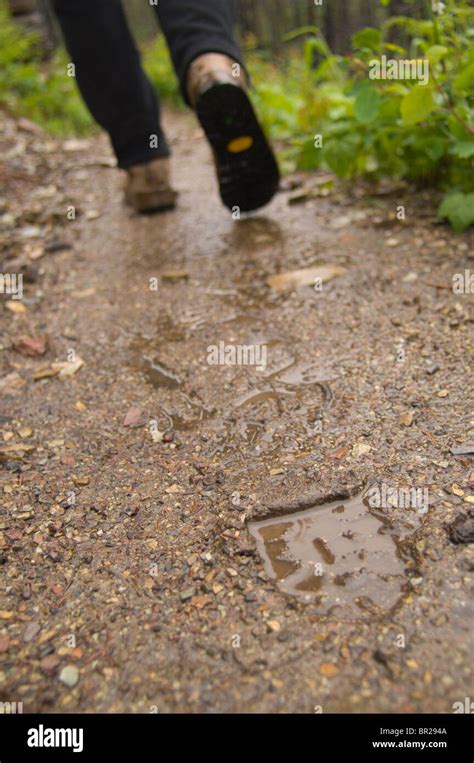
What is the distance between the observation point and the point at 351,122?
261 centimetres

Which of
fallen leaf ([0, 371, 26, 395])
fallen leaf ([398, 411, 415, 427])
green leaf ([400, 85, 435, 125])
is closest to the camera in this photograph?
fallen leaf ([398, 411, 415, 427])

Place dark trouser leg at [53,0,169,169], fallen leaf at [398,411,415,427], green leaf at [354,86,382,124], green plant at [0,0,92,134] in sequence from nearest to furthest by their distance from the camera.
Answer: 1. fallen leaf at [398,411,415,427]
2. green leaf at [354,86,382,124]
3. dark trouser leg at [53,0,169,169]
4. green plant at [0,0,92,134]

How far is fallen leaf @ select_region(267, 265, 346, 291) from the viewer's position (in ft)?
7.48

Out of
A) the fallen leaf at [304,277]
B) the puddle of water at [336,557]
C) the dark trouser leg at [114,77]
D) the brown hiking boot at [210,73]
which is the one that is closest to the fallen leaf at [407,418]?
the puddle of water at [336,557]

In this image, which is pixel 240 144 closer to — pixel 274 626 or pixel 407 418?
pixel 407 418

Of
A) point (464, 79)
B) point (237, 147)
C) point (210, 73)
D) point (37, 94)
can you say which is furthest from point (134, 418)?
point (37, 94)

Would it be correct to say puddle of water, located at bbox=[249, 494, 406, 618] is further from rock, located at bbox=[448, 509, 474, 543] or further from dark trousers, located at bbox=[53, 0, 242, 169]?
dark trousers, located at bbox=[53, 0, 242, 169]

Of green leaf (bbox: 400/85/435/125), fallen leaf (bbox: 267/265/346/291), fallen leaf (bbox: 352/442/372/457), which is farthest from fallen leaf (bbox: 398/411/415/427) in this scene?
green leaf (bbox: 400/85/435/125)

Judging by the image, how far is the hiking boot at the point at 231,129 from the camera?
2.23 metres

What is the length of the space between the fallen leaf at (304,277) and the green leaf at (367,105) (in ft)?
1.91

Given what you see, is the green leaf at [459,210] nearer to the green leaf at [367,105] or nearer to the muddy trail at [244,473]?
the muddy trail at [244,473]

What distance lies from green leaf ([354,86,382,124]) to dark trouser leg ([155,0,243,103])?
490 millimetres

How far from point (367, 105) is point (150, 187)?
1153mm

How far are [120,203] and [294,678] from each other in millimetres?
2993
